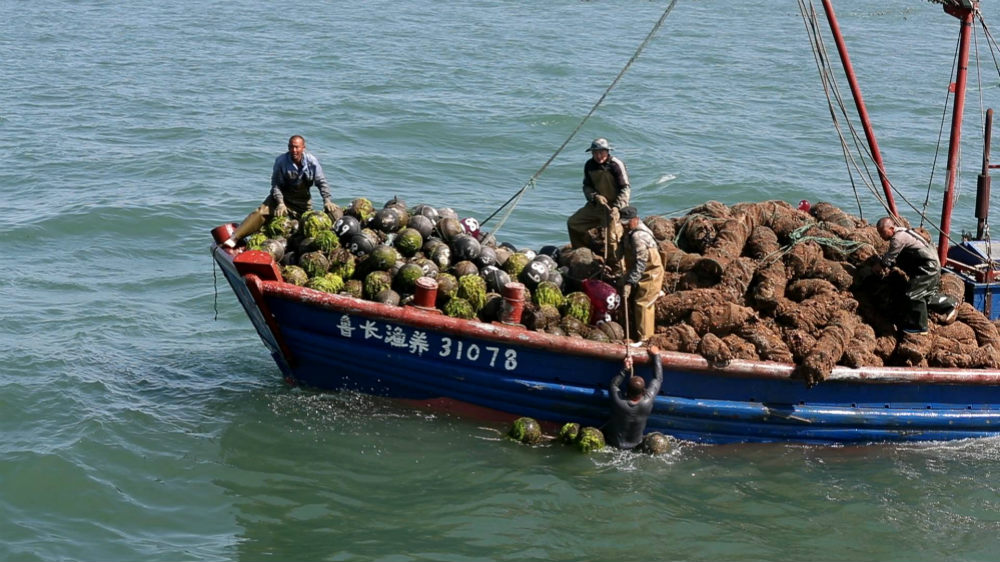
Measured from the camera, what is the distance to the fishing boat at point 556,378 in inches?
454

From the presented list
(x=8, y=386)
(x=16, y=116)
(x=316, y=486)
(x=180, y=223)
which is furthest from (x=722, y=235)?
(x=16, y=116)

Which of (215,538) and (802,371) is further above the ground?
(802,371)

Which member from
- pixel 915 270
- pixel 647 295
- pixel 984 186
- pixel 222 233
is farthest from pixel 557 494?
pixel 984 186

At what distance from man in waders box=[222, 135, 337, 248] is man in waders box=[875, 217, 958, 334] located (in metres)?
5.92

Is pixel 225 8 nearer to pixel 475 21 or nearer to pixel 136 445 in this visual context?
pixel 475 21

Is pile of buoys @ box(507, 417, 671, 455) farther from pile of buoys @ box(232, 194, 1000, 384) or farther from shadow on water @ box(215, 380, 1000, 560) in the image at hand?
pile of buoys @ box(232, 194, 1000, 384)

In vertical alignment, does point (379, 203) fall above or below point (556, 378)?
below

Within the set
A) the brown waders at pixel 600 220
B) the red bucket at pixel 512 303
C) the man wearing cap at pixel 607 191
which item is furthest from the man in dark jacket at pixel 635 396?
the man wearing cap at pixel 607 191

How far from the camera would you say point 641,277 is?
11.9 meters

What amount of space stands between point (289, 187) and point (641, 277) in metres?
4.04

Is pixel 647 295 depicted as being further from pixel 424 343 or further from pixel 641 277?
pixel 424 343

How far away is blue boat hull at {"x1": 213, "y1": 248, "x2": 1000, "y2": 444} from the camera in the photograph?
11.5 meters

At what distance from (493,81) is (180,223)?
13002 mm

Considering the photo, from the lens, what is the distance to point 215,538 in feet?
35.6
